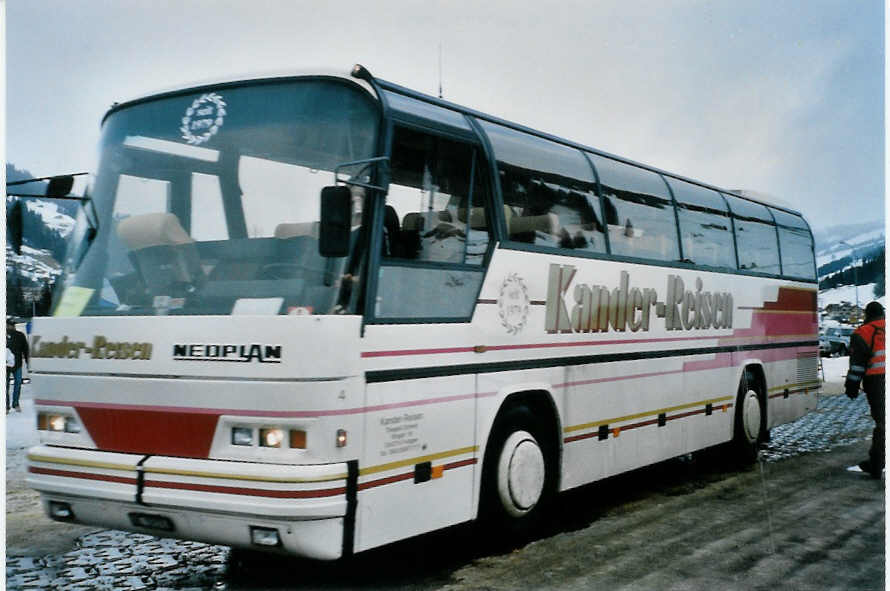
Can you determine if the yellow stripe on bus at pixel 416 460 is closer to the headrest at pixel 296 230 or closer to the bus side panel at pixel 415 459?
the bus side panel at pixel 415 459

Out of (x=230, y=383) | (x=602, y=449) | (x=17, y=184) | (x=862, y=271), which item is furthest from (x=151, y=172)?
(x=862, y=271)

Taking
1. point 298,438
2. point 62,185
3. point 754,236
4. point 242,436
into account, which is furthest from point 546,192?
point 754,236

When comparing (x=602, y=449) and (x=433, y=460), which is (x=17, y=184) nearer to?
(x=433, y=460)

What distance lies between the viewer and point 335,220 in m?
5.72

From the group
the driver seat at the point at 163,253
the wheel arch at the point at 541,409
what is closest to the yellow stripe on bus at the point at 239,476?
the driver seat at the point at 163,253

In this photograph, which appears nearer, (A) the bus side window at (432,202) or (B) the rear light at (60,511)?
(B) the rear light at (60,511)

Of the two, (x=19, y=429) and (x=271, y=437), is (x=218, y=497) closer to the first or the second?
(x=271, y=437)

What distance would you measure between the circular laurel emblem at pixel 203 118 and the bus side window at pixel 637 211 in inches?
165

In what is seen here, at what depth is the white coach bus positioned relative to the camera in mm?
5758

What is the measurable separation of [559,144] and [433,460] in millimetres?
3663

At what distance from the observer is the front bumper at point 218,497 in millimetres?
5629

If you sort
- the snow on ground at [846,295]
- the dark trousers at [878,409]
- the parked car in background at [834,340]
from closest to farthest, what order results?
the dark trousers at [878,409]
the snow on ground at [846,295]
the parked car in background at [834,340]

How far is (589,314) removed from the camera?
888cm

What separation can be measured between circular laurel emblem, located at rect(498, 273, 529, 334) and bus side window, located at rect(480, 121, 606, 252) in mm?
362
